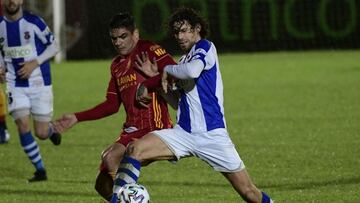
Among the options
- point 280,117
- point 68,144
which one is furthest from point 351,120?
point 68,144

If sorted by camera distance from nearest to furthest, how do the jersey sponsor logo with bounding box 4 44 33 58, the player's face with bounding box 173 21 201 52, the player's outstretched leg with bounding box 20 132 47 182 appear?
the player's face with bounding box 173 21 201 52, the player's outstretched leg with bounding box 20 132 47 182, the jersey sponsor logo with bounding box 4 44 33 58

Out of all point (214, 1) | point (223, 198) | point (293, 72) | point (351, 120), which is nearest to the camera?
point (223, 198)

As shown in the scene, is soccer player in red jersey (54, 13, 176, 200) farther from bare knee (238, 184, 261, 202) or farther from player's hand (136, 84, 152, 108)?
bare knee (238, 184, 261, 202)

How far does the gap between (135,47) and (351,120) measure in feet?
24.8

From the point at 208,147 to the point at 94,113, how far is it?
3.76 ft

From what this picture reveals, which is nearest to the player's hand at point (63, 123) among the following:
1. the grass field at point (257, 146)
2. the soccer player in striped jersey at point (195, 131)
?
the soccer player in striped jersey at point (195, 131)

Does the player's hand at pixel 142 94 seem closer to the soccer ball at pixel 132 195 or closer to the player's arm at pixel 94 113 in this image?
the player's arm at pixel 94 113

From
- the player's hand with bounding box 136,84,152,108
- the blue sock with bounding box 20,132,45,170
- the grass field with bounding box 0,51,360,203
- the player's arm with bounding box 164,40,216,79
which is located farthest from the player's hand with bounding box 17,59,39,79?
the player's arm with bounding box 164,40,216,79

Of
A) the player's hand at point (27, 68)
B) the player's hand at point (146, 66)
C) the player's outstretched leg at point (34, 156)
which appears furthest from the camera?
the player's outstretched leg at point (34, 156)

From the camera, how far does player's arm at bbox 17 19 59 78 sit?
34.1 ft

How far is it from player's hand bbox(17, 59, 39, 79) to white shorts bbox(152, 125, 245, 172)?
3.45 metres

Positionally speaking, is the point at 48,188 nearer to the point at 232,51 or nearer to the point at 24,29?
the point at 24,29

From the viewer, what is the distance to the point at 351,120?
14969 millimetres

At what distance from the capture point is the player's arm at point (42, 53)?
34.1 ft
